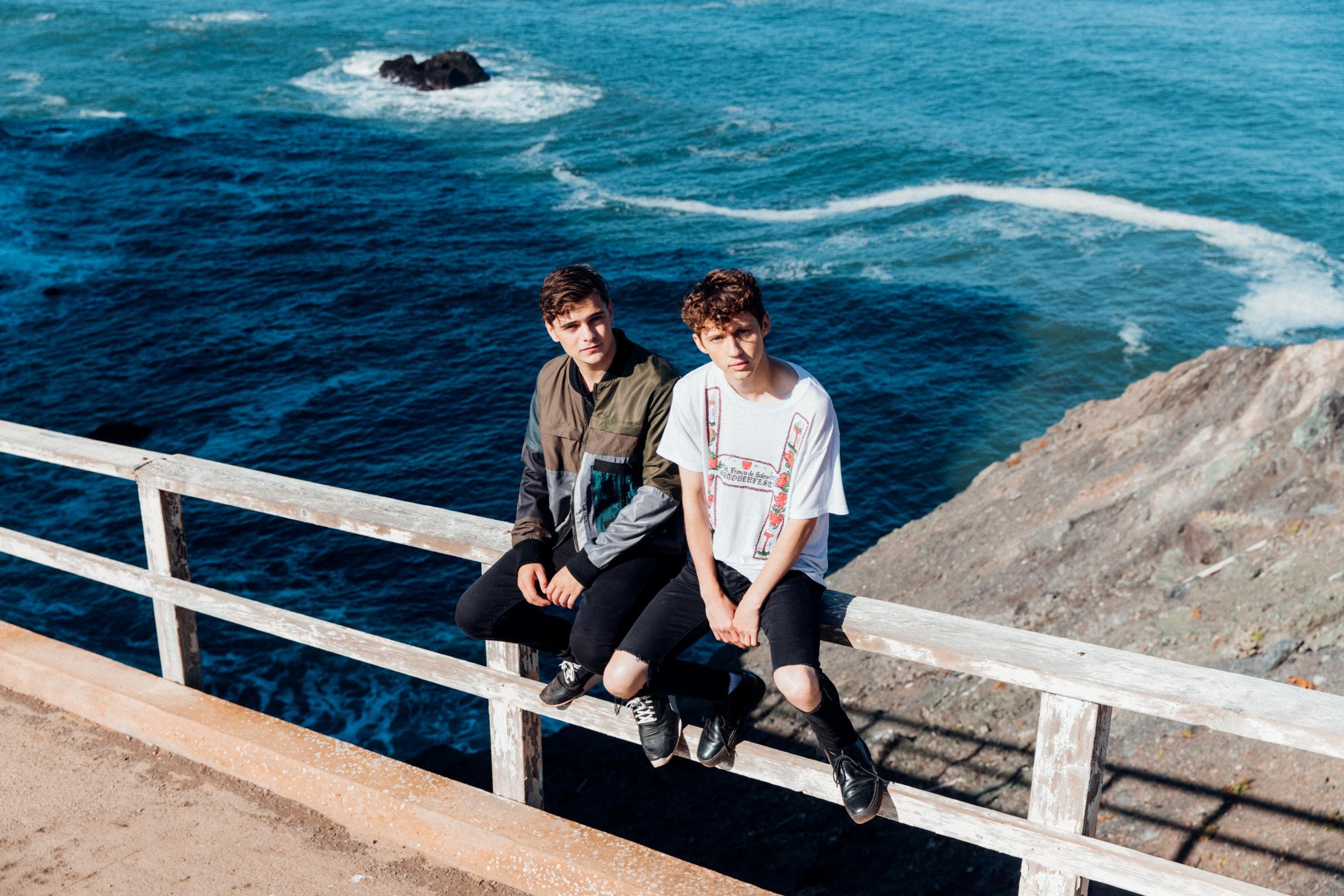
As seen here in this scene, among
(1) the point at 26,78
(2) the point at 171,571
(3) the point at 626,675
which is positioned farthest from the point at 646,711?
(1) the point at 26,78

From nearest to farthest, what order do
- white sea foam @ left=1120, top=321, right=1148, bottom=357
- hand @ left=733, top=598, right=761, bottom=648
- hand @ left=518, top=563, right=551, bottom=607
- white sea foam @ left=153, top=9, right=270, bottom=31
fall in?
hand @ left=733, top=598, right=761, bottom=648, hand @ left=518, top=563, right=551, bottom=607, white sea foam @ left=1120, top=321, right=1148, bottom=357, white sea foam @ left=153, top=9, right=270, bottom=31

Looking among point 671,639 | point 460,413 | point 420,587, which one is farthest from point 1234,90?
point 671,639

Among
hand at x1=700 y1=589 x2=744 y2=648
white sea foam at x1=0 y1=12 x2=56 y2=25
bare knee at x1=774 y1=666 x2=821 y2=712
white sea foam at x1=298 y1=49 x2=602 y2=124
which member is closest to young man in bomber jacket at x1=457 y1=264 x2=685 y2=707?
hand at x1=700 y1=589 x2=744 y2=648

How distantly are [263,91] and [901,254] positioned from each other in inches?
1351

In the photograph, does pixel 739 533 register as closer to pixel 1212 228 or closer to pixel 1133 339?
pixel 1133 339

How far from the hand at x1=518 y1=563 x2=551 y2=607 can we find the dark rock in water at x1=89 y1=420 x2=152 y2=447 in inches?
915

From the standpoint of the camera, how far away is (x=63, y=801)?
5.22 meters

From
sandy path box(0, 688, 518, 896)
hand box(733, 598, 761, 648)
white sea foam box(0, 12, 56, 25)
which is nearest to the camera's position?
hand box(733, 598, 761, 648)

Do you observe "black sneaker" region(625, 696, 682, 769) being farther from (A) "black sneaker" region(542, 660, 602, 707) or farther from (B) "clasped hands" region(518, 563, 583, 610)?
(B) "clasped hands" region(518, 563, 583, 610)

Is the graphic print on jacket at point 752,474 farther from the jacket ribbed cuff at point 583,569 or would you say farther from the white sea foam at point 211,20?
the white sea foam at point 211,20

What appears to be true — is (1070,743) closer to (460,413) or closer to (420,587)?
(420,587)

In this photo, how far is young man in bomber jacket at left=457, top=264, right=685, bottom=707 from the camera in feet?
15.0

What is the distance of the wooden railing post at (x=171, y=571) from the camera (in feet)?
17.6

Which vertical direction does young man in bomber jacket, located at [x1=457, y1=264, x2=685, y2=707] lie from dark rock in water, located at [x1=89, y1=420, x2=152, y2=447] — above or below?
above
